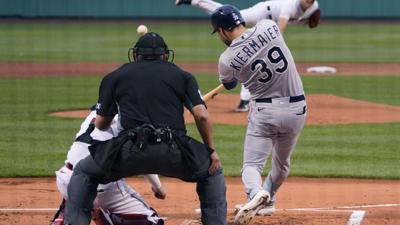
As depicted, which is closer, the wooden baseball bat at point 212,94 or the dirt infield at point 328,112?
the wooden baseball bat at point 212,94

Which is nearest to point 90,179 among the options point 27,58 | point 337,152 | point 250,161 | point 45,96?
point 250,161

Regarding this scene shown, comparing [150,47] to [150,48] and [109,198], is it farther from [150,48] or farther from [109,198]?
[109,198]

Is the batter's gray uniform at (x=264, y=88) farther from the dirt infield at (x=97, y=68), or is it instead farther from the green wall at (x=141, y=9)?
the green wall at (x=141, y=9)

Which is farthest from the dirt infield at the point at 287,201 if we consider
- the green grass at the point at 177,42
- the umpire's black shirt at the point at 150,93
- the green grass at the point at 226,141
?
the green grass at the point at 177,42

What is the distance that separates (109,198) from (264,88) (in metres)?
1.66

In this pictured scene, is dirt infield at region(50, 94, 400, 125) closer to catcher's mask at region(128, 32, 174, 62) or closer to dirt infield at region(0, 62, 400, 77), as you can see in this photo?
dirt infield at region(0, 62, 400, 77)

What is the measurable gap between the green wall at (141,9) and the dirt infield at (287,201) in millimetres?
31010

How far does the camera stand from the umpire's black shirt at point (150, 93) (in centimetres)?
616

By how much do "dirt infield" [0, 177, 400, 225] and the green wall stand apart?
31.0 meters

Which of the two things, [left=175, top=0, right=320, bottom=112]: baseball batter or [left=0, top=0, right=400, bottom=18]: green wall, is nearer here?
[left=175, top=0, right=320, bottom=112]: baseball batter

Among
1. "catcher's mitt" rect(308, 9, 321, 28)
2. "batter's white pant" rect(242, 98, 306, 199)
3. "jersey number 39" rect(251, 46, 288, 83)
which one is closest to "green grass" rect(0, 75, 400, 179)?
"catcher's mitt" rect(308, 9, 321, 28)

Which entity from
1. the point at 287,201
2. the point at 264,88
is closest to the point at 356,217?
the point at 287,201

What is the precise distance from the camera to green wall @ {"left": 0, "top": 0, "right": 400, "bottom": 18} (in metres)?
40.9

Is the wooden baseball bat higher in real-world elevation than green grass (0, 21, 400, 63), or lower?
higher
